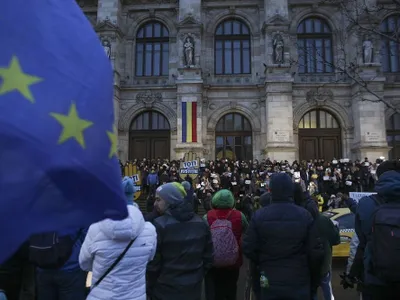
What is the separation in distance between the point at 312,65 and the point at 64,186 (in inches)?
1006

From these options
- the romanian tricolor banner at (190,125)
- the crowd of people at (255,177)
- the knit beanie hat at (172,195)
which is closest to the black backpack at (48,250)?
the knit beanie hat at (172,195)

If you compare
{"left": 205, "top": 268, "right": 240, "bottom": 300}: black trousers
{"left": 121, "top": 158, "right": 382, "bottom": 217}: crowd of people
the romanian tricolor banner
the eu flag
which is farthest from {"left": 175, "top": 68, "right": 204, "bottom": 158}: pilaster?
the eu flag

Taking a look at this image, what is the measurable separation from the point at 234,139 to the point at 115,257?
71.7ft

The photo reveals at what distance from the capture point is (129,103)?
25547 millimetres

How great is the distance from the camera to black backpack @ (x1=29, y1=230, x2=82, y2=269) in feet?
11.6

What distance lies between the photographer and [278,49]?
23844mm

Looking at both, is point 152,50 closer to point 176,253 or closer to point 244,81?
point 244,81

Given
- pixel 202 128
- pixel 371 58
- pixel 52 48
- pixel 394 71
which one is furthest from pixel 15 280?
pixel 394 71

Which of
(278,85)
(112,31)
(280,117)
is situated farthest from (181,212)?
(112,31)

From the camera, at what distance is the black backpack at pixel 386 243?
341cm

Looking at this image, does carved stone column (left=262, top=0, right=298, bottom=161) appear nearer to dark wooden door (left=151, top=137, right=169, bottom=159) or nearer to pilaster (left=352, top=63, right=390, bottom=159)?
pilaster (left=352, top=63, right=390, bottom=159)

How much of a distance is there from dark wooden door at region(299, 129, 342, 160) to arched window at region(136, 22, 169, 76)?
414 inches

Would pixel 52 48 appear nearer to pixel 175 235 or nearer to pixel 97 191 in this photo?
pixel 97 191

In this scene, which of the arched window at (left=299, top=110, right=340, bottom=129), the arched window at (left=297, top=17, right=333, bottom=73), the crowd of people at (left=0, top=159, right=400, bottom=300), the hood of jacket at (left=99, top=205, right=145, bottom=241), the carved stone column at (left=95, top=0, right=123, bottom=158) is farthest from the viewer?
the arched window at (left=297, top=17, right=333, bottom=73)
